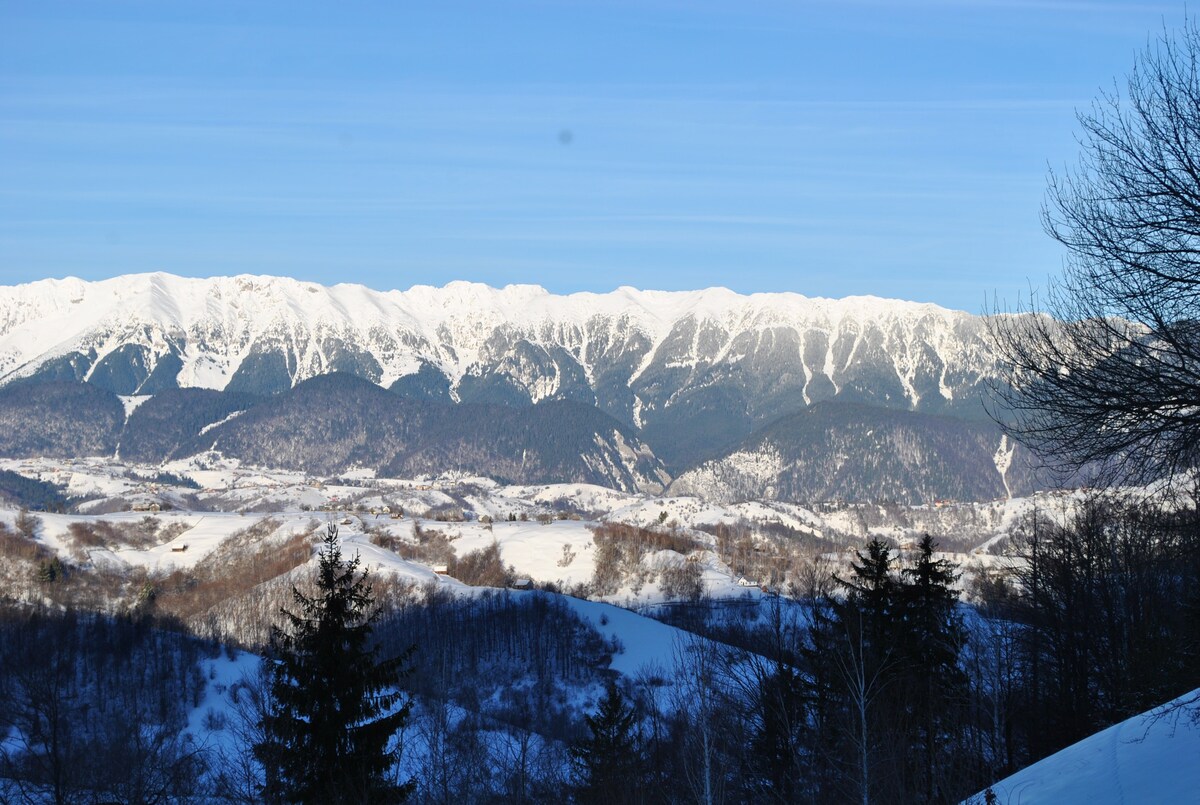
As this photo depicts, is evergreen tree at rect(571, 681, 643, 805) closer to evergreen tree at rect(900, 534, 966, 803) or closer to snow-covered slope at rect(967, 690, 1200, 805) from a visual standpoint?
evergreen tree at rect(900, 534, 966, 803)

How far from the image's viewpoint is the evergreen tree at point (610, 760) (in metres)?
45.4

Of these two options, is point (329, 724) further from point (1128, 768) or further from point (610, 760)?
point (610, 760)

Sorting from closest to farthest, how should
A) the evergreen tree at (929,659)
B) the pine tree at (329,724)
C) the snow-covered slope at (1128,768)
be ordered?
the snow-covered slope at (1128,768) < the pine tree at (329,724) < the evergreen tree at (929,659)

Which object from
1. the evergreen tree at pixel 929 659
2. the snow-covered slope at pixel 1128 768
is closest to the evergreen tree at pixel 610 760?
the evergreen tree at pixel 929 659

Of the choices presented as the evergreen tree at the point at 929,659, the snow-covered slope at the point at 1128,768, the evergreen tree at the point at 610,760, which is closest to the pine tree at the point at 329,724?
the evergreen tree at the point at 610,760

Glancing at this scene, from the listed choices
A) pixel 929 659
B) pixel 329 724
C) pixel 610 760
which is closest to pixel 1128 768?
pixel 329 724

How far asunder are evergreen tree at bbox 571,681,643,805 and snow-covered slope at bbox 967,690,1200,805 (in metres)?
19.9

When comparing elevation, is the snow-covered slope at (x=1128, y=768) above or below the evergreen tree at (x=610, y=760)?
above

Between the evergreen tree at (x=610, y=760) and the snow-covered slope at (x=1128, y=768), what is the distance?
19.9 metres

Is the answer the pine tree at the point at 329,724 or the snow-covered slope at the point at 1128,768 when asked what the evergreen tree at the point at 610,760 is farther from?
the snow-covered slope at the point at 1128,768

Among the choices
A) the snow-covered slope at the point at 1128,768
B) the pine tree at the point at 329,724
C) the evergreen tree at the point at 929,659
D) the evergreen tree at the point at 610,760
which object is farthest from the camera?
the evergreen tree at the point at 610,760

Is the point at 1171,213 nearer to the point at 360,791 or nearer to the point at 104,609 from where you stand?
the point at 360,791

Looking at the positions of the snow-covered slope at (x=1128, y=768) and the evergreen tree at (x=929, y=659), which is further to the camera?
the evergreen tree at (x=929, y=659)

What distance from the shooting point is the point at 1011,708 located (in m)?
40.6
